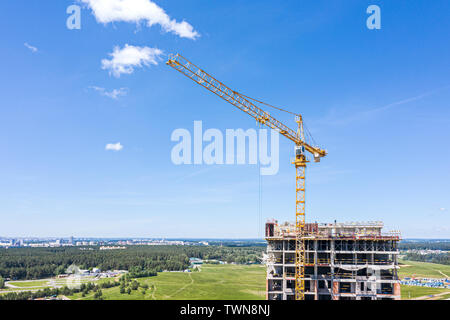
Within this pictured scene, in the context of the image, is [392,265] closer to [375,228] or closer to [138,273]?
[375,228]

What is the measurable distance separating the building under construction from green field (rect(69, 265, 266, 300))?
4642 cm

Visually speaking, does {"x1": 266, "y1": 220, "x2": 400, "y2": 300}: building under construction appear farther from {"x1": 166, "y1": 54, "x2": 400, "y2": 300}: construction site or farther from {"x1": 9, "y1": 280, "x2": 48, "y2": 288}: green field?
{"x1": 9, "y1": 280, "x2": 48, "y2": 288}: green field

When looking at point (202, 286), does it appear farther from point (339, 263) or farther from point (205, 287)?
point (339, 263)

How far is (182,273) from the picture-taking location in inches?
5423

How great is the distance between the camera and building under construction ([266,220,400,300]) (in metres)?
40.3

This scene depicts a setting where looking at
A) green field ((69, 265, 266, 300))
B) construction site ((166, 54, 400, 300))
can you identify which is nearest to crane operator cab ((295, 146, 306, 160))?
construction site ((166, 54, 400, 300))

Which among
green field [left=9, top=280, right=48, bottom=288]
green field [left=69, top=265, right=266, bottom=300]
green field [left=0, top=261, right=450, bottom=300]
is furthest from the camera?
green field [left=9, top=280, right=48, bottom=288]

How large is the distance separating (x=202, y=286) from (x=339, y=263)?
7695 cm

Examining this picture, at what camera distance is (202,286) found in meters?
109

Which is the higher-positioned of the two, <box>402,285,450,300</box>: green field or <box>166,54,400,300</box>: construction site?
<box>166,54,400,300</box>: construction site

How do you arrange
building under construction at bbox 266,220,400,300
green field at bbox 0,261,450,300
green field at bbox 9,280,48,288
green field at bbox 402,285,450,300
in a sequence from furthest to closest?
green field at bbox 9,280,48,288, green field at bbox 0,261,450,300, green field at bbox 402,285,450,300, building under construction at bbox 266,220,400,300

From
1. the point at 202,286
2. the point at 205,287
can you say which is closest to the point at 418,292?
the point at 205,287

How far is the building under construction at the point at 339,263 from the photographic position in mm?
40312
